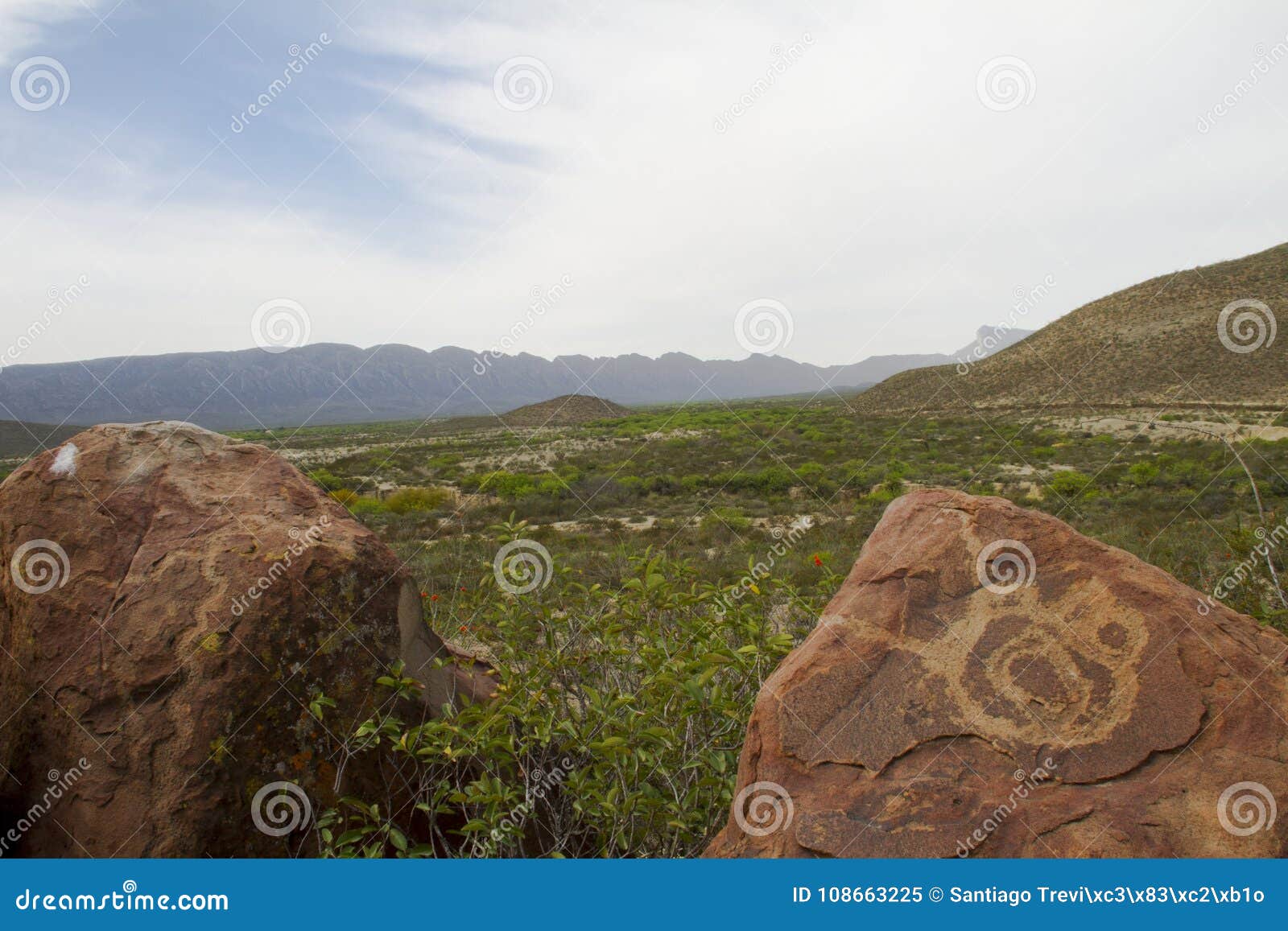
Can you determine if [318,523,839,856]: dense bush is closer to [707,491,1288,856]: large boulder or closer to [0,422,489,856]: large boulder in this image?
[0,422,489,856]: large boulder

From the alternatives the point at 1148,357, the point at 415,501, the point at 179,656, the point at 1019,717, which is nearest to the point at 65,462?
the point at 179,656

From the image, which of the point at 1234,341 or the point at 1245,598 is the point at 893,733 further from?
the point at 1234,341

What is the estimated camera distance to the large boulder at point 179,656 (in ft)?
10.00

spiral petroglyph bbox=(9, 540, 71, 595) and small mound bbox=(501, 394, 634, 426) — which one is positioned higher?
small mound bbox=(501, 394, 634, 426)

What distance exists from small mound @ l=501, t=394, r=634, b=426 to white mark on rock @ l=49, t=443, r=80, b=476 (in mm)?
49363

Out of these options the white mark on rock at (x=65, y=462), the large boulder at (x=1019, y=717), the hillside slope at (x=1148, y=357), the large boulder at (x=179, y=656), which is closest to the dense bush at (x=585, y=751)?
the large boulder at (x=179, y=656)

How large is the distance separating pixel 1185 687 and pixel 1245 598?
3474 mm

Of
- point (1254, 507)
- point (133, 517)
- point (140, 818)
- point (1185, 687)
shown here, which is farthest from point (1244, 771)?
point (1254, 507)

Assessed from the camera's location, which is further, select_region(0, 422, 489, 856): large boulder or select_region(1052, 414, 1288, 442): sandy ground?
select_region(1052, 414, 1288, 442): sandy ground

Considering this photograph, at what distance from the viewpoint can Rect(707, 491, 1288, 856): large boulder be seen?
2.42 m

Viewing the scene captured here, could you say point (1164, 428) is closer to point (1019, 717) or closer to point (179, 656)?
point (1019, 717)

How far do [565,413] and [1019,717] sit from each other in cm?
6316

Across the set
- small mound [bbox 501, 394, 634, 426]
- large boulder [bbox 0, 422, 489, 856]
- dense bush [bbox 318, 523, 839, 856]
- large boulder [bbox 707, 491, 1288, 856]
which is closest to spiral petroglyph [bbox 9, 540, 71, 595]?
large boulder [bbox 0, 422, 489, 856]

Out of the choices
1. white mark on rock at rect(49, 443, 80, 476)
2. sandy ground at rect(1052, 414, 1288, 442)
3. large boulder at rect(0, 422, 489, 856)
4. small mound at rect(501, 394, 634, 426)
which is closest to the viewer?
large boulder at rect(0, 422, 489, 856)
